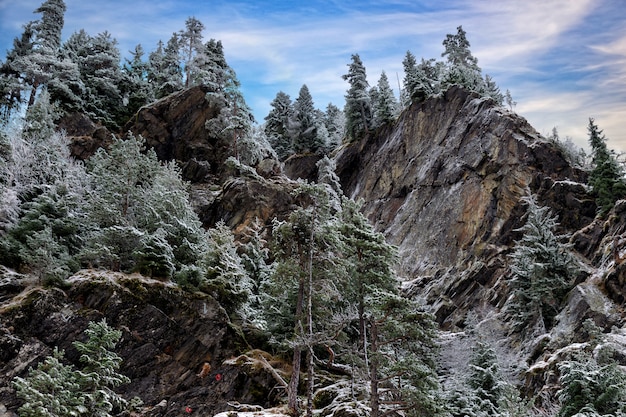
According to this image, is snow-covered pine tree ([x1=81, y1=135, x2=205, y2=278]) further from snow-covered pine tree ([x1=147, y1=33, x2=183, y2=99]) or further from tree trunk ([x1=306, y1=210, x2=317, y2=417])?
snow-covered pine tree ([x1=147, y1=33, x2=183, y2=99])

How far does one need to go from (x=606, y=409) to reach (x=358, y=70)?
173 feet

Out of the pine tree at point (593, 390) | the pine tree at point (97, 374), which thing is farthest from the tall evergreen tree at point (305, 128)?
the pine tree at point (593, 390)

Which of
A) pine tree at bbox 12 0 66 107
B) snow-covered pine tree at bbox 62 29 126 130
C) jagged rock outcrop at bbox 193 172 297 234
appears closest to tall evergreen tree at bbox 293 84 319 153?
jagged rock outcrop at bbox 193 172 297 234

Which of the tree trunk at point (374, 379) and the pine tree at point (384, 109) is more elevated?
the pine tree at point (384, 109)

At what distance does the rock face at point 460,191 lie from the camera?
3278cm

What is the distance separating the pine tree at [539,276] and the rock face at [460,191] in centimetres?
371

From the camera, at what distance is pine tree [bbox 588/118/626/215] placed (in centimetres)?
2916

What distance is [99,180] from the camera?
86.2 ft

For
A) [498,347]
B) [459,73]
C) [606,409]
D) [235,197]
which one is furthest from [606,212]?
[235,197]

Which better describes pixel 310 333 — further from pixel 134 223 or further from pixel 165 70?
pixel 165 70

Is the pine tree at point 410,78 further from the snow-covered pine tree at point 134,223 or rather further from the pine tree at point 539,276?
the snow-covered pine tree at point 134,223

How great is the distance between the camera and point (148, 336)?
18484 millimetres

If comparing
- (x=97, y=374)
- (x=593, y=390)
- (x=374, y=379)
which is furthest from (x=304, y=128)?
(x=593, y=390)

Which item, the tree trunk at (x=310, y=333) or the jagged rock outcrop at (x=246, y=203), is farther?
the jagged rock outcrop at (x=246, y=203)
